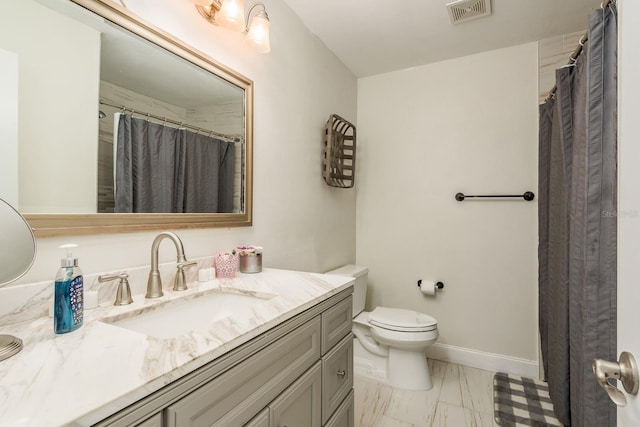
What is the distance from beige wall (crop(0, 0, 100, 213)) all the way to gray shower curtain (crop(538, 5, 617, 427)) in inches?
62.8

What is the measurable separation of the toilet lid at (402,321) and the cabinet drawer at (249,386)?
1.11m

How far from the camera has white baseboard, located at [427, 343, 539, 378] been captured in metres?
2.24

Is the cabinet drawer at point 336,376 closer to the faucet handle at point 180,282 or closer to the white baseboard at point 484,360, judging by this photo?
the faucet handle at point 180,282

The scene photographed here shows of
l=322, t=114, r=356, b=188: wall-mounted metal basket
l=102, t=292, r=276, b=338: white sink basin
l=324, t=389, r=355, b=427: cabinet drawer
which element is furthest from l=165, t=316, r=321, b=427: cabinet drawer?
l=322, t=114, r=356, b=188: wall-mounted metal basket

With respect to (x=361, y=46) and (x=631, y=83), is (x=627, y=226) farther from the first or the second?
(x=361, y=46)

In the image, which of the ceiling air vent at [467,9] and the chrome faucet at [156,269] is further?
the ceiling air vent at [467,9]

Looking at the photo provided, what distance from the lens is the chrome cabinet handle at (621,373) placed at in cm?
47

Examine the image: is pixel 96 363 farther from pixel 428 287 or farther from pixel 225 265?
pixel 428 287

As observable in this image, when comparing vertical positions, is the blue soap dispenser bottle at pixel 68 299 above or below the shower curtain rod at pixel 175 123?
below

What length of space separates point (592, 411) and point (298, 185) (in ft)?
5.36

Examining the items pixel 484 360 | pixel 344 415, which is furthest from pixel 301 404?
pixel 484 360

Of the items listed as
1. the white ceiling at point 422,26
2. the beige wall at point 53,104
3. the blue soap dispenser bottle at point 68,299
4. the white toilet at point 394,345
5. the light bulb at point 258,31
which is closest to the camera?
the blue soap dispenser bottle at point 68,299

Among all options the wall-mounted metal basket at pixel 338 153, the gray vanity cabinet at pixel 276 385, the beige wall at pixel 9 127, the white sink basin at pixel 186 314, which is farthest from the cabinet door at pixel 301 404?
the wall-mounted metal basket at pixel 338 153

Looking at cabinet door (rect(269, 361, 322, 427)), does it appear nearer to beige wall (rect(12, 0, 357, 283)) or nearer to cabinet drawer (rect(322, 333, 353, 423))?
cabinet drawer (rect(322, 333, 353, 423))
